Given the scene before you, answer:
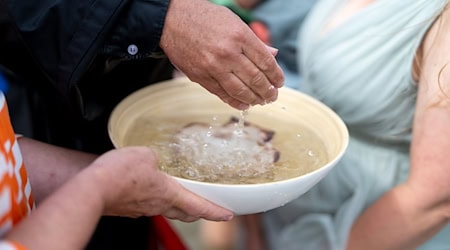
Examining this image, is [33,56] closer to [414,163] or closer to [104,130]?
[104,130]

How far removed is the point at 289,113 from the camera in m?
1.09

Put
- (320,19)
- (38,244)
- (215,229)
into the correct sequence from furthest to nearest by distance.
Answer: (215,229), (320,19), (38,244)

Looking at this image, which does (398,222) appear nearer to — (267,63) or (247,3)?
(267,63)

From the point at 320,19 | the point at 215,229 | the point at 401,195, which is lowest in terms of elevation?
the point at 215,229

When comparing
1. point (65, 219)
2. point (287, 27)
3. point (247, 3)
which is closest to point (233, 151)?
point (65, 219)

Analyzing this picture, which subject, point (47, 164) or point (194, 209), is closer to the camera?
point (194, 209)

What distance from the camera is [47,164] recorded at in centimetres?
97

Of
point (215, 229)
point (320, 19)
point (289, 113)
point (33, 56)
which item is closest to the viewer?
point (33, 56)

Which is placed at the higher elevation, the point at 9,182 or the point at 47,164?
the point at 9,182

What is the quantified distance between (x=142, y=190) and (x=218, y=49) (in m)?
0.22

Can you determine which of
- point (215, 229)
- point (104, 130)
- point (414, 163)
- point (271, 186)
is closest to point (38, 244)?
point (271, 186)

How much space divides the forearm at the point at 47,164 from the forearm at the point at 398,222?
1.68 ft

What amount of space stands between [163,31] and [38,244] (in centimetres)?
36

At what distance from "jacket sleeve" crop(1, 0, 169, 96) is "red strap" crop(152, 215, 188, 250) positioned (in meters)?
0.45
